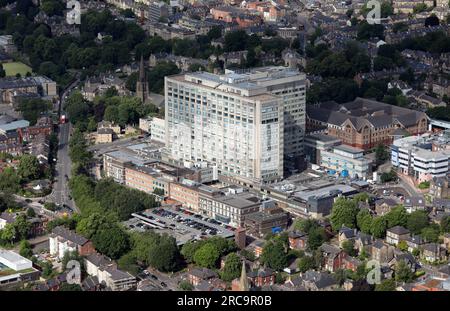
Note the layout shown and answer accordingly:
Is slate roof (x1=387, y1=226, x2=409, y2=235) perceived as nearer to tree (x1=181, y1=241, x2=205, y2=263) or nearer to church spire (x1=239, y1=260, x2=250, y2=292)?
tree (x1=181, y1=241, x2=205, y2=263)

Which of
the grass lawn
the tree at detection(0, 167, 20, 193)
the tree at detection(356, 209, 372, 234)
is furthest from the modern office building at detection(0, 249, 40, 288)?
the grass lawn

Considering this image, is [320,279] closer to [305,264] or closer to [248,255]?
[305,264]

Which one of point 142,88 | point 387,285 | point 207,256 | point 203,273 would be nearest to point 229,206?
point 207,256

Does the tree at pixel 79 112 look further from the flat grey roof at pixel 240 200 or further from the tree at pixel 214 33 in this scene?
the tree at pixel 214 33

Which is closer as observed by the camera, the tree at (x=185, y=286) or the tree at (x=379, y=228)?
the tree at (x=185, y=286)

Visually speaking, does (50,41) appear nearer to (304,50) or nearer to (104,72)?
(104,72)

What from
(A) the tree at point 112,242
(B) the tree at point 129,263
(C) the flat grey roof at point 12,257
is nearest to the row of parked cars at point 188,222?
(A) the tree at point 112,242
